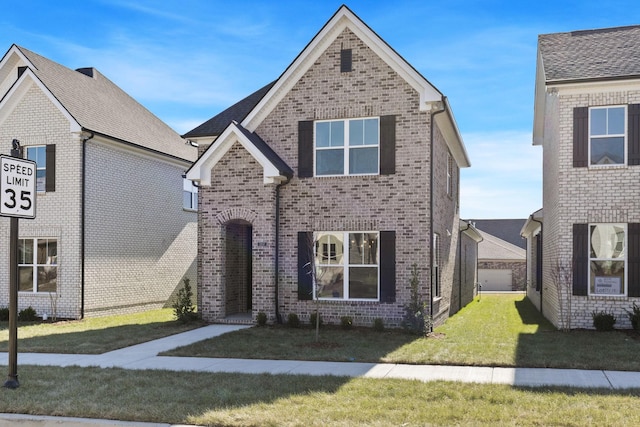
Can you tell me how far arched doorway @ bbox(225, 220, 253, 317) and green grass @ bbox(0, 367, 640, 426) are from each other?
7975 mm

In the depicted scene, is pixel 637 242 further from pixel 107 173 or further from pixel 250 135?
pixel 107 173

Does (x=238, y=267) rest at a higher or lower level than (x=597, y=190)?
lower

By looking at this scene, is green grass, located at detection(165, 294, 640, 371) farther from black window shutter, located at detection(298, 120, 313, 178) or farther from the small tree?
black window shutter, located at detection(298, 120, 313, 178)

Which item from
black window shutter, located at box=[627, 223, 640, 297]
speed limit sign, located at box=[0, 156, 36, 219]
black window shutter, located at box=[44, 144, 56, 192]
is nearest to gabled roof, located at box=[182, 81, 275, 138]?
black window shutter, located at box=[44, 144, 56, 192]

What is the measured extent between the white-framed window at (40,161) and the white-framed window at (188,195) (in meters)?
6.13

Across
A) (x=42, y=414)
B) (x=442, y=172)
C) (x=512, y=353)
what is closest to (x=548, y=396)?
(x=512, y=353)

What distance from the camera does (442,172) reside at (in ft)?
59.3

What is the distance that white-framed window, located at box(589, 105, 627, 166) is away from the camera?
1488 cm

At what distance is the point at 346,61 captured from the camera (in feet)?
53.3

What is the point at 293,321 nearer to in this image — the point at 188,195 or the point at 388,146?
the point at 388,146

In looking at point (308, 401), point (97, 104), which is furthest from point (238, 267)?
point (308, 401)

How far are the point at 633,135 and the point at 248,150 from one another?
987 centimetres

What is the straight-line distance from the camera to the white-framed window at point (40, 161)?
18828 mm

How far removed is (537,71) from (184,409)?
734 inches
